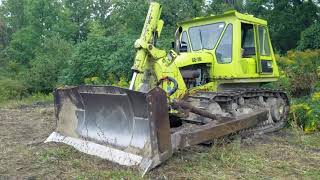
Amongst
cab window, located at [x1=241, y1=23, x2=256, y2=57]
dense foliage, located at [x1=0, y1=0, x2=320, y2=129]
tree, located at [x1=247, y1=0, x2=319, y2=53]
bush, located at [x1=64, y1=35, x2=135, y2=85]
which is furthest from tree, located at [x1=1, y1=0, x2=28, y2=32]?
cab window, located at [x1=241, y1=23, x2=256, y2=57]

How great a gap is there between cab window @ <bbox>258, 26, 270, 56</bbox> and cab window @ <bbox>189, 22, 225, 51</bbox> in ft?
3.64

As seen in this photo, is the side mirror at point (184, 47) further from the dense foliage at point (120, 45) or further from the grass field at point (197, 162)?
the dense foliage at point (120, 45)

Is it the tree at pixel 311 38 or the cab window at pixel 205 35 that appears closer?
the cab window at pixel 205 35

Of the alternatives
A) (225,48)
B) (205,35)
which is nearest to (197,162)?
(225,48)

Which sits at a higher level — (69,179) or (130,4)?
(130,4)

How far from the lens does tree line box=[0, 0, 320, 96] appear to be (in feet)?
61.1

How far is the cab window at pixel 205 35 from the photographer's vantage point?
8.75 metres

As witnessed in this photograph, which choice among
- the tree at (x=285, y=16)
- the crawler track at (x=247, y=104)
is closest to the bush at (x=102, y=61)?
the crawler track at (x=247, y=104)

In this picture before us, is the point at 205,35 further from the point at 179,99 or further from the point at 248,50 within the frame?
the point at 179,99

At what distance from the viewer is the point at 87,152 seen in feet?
22.7

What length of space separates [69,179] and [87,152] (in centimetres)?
125

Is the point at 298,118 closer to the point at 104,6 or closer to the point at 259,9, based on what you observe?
the point at 259,9

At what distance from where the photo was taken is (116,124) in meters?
6.87

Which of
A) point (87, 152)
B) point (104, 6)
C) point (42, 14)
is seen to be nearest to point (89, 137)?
point (87, 152)
